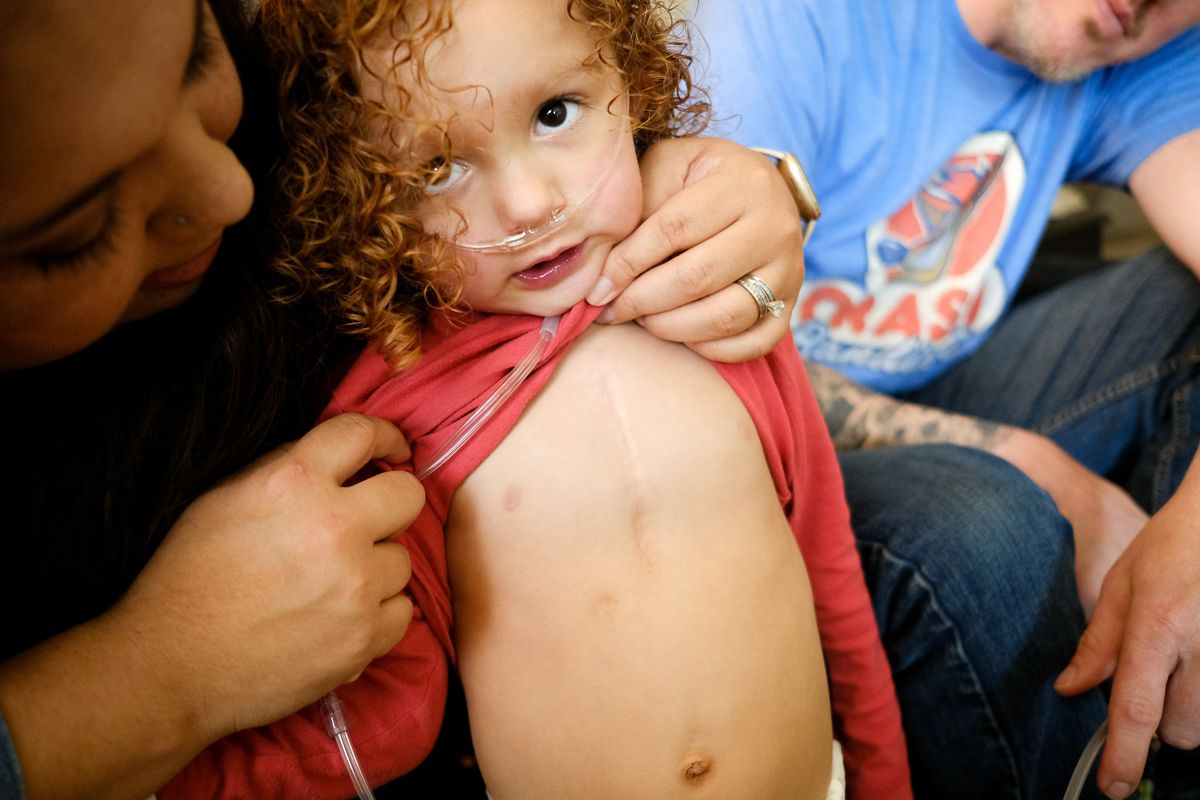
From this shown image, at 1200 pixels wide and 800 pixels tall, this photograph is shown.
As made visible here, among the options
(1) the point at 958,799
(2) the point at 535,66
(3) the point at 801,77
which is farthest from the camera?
(3) the point at 801,77

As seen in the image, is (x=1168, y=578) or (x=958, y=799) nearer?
(x=1168, y=578)

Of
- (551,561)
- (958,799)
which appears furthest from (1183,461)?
(551,561)

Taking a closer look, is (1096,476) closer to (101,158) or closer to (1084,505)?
(1084,505)

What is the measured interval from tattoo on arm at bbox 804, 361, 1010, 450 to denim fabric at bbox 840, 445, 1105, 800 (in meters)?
0.25

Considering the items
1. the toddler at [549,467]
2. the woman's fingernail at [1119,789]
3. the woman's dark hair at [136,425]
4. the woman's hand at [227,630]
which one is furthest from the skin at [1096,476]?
the woman's dark hair at [136,425]

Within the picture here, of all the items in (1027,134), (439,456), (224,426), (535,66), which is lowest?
(1027,134)

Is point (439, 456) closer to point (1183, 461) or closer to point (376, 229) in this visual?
point (376, 229)

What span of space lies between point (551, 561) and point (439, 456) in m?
0.14

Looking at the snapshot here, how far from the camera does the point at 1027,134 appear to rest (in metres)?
1.37

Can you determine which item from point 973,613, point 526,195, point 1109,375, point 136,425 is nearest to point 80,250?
point 136,425

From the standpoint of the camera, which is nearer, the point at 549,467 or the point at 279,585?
the point at 279,585

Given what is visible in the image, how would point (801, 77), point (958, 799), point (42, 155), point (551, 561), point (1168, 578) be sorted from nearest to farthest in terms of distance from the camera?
Answer: point (42, 155) → point (551, 561) → point (1168, 578) → point (958, 799) → point (801, 77)

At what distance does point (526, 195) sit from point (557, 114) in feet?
0.26

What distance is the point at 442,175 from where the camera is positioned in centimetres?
71
